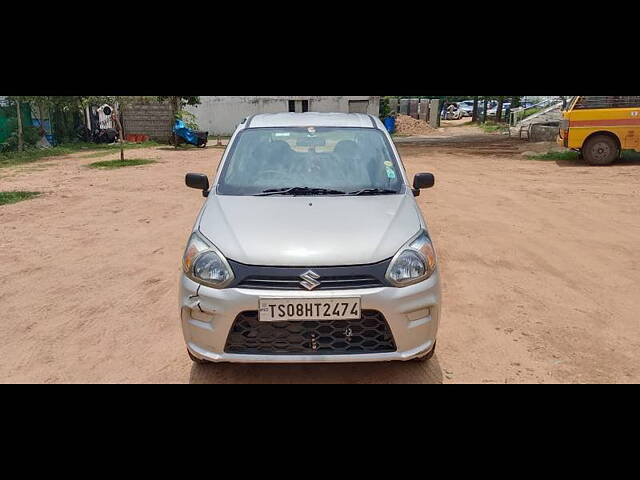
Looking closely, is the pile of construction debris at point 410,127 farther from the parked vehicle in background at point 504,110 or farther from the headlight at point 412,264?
the headlight at point 412,264

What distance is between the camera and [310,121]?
14.4 ft

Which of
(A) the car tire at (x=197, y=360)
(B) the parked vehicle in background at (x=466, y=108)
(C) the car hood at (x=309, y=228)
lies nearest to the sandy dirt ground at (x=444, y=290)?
(A) the car tire at (x=197, y=360)

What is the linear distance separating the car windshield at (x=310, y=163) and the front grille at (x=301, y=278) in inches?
39.0

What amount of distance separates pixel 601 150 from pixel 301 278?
12.8m

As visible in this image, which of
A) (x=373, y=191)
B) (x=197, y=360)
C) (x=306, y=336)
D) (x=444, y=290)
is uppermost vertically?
(x=373, y=191)

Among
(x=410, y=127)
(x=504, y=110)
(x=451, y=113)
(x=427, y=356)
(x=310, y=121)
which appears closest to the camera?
(x=427, y=356)

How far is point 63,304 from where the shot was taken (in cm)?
434

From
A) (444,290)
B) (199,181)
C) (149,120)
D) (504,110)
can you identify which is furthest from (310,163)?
(504,110)

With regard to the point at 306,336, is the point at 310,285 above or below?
above

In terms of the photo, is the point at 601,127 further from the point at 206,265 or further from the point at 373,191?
the point at 206,265

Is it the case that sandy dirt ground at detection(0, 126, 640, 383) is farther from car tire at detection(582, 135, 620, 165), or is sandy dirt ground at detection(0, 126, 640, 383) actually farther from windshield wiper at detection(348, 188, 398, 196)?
car tire at detection(582, 135, 620, 165)

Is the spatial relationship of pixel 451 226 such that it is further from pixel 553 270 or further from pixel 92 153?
pixel 92 153

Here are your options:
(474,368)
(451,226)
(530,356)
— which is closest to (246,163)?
(474,368)

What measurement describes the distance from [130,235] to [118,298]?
2276 millimetres
